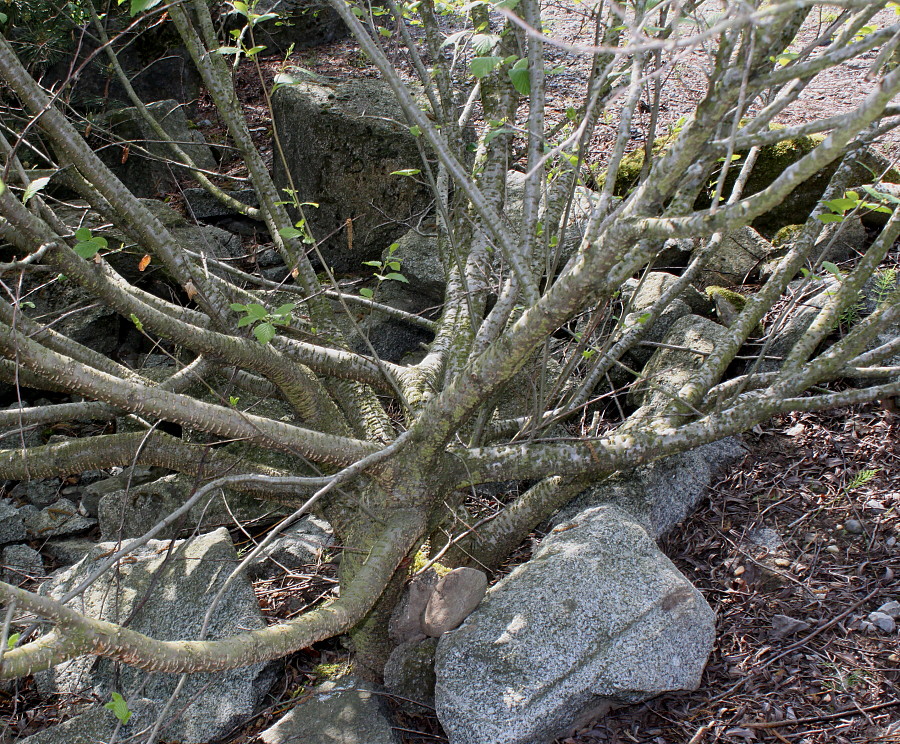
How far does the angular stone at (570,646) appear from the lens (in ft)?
7.88

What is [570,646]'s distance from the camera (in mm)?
2494

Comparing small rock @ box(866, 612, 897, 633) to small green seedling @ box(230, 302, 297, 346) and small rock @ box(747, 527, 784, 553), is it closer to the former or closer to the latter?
small rock @ box(747, 527, 784, 553)

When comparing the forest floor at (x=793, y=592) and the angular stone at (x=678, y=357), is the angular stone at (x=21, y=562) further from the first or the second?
the angular stone at (x=678, y=357)

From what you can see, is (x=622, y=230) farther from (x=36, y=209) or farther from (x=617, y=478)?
(x=36, y=209)

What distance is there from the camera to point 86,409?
304 cm

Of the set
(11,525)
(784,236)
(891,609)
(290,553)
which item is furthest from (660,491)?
(11,525)

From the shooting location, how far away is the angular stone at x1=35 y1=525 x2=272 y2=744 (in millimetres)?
2709

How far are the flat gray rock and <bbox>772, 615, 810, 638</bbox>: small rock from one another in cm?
152

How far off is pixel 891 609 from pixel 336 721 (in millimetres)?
2150

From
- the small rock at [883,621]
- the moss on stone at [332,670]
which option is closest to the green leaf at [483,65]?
the moss on stone at [332,670]

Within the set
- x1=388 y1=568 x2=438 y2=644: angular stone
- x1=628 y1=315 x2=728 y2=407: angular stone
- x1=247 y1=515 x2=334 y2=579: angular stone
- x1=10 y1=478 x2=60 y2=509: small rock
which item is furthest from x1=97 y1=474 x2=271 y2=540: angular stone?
x1=628 y1=315 x2=728 y2=407: angular stone

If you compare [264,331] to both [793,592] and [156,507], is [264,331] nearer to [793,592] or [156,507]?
[156,507]

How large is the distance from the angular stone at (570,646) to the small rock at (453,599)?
1.8 inches

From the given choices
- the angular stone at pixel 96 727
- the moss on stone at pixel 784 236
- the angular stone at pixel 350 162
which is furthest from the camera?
the angular stone at pixel 350 162
